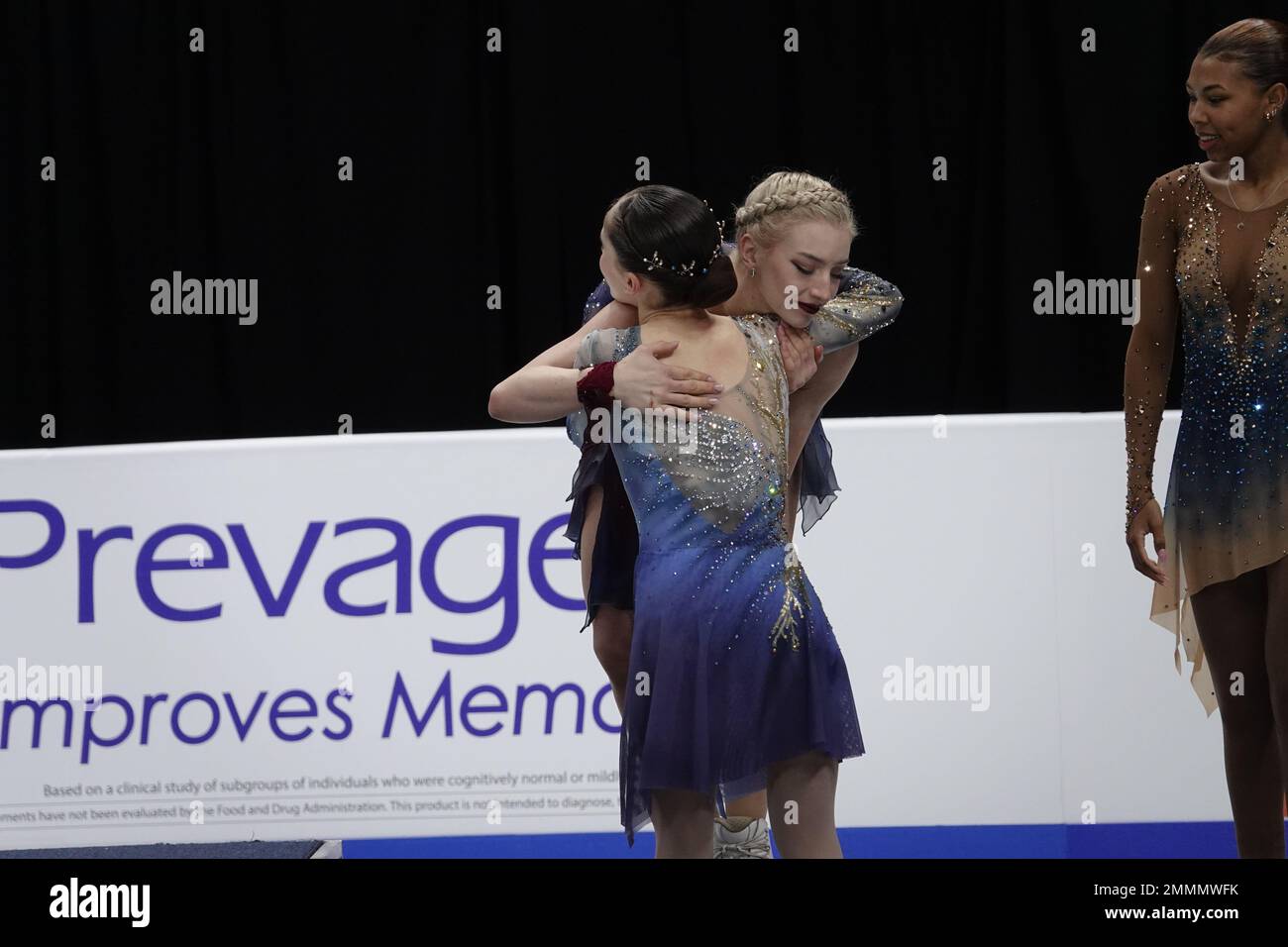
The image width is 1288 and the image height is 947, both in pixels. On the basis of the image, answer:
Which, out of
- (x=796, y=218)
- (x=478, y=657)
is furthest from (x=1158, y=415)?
(x=478, y=657)

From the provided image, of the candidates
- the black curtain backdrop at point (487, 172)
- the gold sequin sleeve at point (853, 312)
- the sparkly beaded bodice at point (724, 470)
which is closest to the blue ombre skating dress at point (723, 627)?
the sparkly beaded bodice at point (724, 470)

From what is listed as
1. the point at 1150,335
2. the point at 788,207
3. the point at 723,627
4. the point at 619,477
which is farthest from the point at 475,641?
the point at 1150,335

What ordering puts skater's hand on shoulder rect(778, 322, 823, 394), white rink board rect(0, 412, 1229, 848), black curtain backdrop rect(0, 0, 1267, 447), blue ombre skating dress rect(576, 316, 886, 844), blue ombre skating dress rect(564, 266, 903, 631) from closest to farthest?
blue ombre skating dress rect(576, 316, 886, 844), skater's hand on shoulder rect(778, 322, 823, 394), blue ombre skating dress rect(564, 266, 903, 631), white rink board rect(0, 412, 1229, 848), black curtain backdrop rect(0, 0, 1267, 447)

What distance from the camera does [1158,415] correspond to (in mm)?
2926

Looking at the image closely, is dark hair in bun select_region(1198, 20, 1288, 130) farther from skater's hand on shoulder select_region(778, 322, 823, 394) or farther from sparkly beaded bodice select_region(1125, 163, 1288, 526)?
skater's hand on shoulder select_region(778, 322, 823, 394)

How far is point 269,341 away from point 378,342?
0.44 m

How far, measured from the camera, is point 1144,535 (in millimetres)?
Answer: 2881

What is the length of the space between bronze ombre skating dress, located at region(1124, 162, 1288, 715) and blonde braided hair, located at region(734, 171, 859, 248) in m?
0.66

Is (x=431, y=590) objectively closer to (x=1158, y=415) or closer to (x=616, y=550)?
(x=616, y=550)

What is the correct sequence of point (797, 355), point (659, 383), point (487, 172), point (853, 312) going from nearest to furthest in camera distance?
point (659, 383), point (797, 355), point (853, 312), point (487, 172)

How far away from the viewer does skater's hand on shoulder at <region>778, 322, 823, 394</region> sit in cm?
270

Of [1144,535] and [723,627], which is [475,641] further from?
[1144,535]

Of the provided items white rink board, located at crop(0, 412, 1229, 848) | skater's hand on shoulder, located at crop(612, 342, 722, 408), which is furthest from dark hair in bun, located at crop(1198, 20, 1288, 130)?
white rink board, located at crop(0, 412, 1229, 848)

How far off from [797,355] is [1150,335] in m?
0.75
